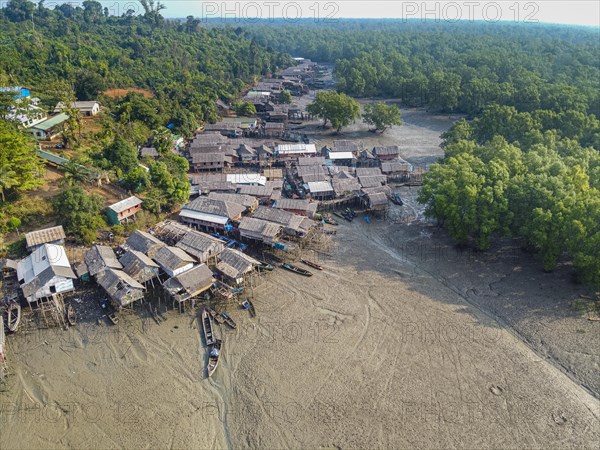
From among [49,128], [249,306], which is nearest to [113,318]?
[249,306]

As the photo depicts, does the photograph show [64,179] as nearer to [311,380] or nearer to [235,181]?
[235,181]

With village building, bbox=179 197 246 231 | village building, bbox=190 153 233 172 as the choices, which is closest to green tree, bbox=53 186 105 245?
village building, bbox=179 197 246 231

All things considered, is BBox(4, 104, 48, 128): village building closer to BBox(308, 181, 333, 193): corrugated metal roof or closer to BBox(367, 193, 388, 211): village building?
BBox(308, 181, 333, 193): corrugated metal roof

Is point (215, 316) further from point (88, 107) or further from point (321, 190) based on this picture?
point (88, 107)

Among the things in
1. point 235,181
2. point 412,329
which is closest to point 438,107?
point 235,181

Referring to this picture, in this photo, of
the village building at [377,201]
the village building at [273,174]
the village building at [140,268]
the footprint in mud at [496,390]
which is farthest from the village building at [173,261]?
the footprint in mud at [496,390]

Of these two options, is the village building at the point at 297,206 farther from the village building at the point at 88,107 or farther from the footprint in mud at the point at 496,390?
the village building at the point at 88,107
